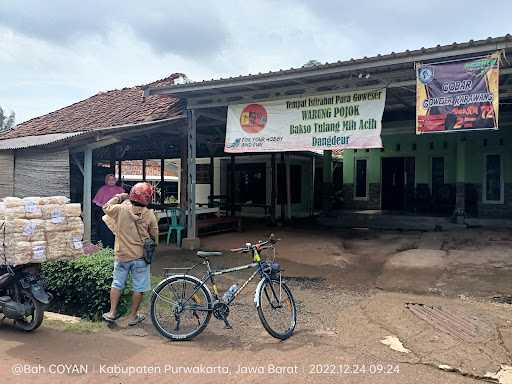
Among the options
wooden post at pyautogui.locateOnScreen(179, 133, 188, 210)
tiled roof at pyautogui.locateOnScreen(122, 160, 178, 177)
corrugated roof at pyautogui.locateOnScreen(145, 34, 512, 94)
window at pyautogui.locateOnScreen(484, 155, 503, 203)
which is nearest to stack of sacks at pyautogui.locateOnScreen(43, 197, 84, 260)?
corrugated roof at pyautogui.locateOnScreen(145, 34, 512, 94)

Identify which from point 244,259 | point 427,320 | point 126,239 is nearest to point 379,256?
point 244,259

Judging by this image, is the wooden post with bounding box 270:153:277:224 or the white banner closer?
the white banner

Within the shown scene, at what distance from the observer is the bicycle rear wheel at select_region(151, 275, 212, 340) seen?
4.73 metres

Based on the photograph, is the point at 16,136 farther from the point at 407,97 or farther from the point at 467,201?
the point at 467,201

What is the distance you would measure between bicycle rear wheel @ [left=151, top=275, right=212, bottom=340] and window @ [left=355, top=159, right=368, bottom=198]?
12.5 meters

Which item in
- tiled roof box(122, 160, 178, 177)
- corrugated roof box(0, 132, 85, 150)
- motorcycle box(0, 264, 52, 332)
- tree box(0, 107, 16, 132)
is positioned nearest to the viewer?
motorcycle box(0, 264, 52, 332)

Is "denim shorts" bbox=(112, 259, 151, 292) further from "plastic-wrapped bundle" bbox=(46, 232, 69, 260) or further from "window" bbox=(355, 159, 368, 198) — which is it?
"window" bbox=(355, 159, 368, 198)

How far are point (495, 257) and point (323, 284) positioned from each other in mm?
3569

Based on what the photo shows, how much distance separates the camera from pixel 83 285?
5.86 m

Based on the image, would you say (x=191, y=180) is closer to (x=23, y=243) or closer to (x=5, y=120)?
(x=23, y=243)

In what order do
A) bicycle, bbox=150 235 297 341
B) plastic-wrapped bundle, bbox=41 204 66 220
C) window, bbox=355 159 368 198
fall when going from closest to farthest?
bicycle, bbox=150 235 297 341 < plastic-wrapped bundle, bbox=41 204 66 220 < window, bbox=355 159 368 198

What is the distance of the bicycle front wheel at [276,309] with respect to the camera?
15.0 feet

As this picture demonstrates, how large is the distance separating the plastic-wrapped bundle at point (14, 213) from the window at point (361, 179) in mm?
12949

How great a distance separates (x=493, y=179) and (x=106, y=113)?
40.1 feet
